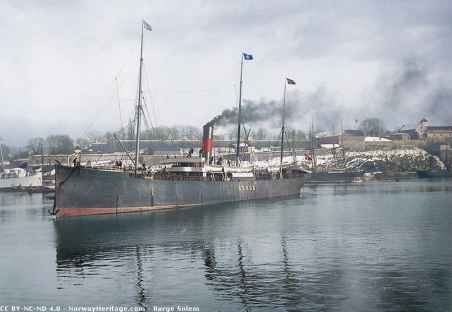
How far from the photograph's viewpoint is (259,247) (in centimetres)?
4772

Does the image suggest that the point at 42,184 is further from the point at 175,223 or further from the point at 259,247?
the point at 259,247

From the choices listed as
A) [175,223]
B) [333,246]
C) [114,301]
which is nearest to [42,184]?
[175,223]

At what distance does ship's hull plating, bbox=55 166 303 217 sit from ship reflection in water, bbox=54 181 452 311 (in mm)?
1998

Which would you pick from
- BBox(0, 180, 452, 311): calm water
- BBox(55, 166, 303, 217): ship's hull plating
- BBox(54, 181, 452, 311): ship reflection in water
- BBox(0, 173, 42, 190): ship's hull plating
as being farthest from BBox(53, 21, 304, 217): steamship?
BBox(0, 173, 42, 190): ship's hull plating

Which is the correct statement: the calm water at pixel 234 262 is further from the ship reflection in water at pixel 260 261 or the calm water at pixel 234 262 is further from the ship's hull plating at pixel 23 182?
the ship's hull plating at pixel 23 182

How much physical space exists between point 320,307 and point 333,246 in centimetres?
1849

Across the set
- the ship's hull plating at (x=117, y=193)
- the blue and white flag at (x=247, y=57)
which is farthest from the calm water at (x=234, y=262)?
the blue and white flag at (x=247, y=57)

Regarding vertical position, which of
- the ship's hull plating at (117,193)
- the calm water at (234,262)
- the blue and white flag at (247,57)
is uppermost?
the blue and white flag at (247,57)

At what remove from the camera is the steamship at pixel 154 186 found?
67125 mm

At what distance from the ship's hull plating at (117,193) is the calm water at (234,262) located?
89.6 inches

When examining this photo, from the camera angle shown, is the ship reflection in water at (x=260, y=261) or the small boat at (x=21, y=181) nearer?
the ship reflection in water at (x=260, y=261)

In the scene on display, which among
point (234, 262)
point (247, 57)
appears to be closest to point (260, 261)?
point (234, 262)

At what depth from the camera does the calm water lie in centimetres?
3167

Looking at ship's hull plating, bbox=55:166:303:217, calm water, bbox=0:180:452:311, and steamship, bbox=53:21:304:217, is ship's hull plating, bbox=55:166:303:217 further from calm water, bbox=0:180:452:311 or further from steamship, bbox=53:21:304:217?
calm water, bbox=0:180:452:311
